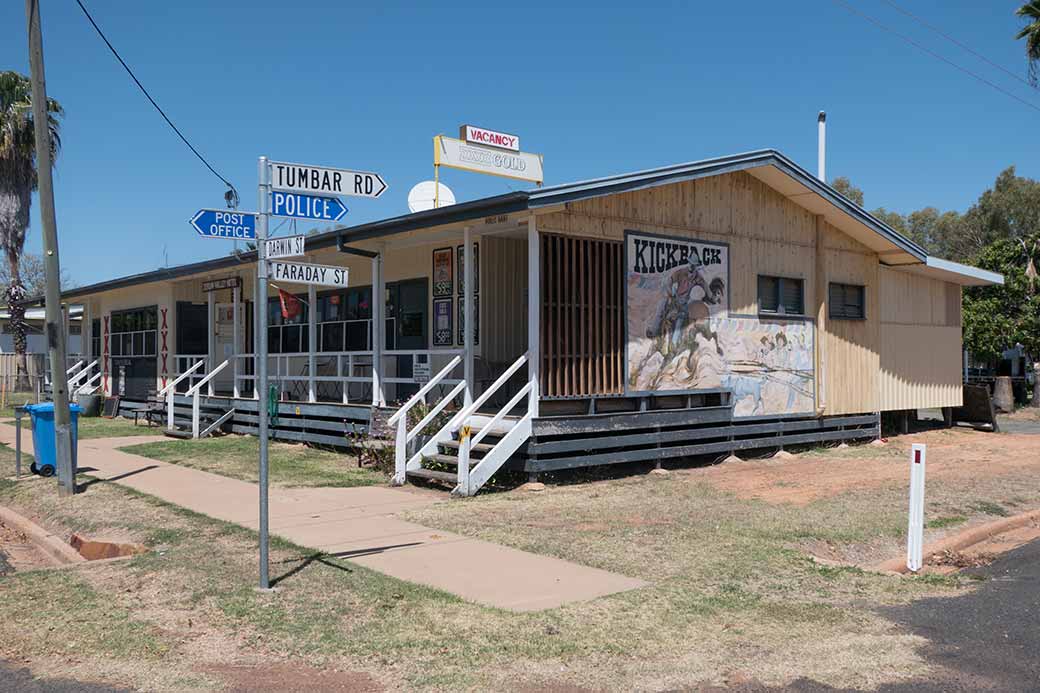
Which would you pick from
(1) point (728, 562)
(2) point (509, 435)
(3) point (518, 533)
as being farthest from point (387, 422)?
(1) point (728, 562)

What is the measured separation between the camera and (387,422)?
13.1m

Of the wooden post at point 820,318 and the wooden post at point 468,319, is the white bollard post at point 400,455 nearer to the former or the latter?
the wooden post at point 468,319

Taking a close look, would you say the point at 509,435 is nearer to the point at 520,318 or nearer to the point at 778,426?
the point at 520,318

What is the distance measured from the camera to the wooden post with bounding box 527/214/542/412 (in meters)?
12.1

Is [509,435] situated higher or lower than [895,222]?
lower

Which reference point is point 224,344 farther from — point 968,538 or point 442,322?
point 968,538

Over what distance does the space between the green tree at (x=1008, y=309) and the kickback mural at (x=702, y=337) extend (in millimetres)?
14530

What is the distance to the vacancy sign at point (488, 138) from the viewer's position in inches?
703

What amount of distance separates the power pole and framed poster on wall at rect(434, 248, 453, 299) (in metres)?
6.00

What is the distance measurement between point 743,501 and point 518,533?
3465mm

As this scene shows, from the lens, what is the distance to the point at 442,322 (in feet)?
51.3

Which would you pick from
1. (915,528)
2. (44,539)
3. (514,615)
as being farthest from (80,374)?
(915,528)

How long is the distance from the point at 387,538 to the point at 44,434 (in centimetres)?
656

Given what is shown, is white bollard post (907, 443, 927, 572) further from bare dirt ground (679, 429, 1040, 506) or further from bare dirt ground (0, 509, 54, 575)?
bare dirt ground (0, 509, 54, 575)
